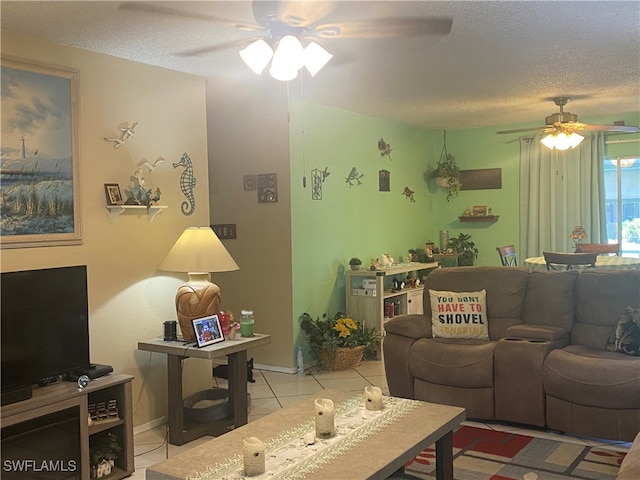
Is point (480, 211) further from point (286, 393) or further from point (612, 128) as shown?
point (286, 393)

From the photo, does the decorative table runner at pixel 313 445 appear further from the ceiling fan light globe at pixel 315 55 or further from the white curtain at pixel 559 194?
A: the white curtain at pixel 559 194

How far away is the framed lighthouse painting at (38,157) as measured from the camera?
3.21m

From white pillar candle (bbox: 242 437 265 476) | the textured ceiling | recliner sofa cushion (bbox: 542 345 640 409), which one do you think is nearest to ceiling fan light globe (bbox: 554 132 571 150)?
the textured ceiling

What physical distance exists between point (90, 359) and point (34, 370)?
22.0 inches

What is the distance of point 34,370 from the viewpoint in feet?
10.1

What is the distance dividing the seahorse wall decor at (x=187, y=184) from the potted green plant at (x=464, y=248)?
13.2ft

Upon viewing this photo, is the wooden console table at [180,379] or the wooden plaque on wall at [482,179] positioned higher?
the wooden plaque on wall at [482,179]

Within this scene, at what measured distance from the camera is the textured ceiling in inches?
119

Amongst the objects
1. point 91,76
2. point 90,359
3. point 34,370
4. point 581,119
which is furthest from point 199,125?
point 581,119

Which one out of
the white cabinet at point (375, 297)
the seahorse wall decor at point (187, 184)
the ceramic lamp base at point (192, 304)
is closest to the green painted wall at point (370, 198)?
the white cabinet at point (375, 297)

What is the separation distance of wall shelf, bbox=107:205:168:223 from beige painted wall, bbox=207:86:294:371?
1.51 metres

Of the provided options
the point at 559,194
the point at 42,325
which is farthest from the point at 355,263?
the point at 42,325

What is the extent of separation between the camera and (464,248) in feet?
24.7

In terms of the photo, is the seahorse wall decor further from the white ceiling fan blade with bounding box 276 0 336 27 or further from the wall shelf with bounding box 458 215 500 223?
the wall shelf with bounding box 458 215 500 223
